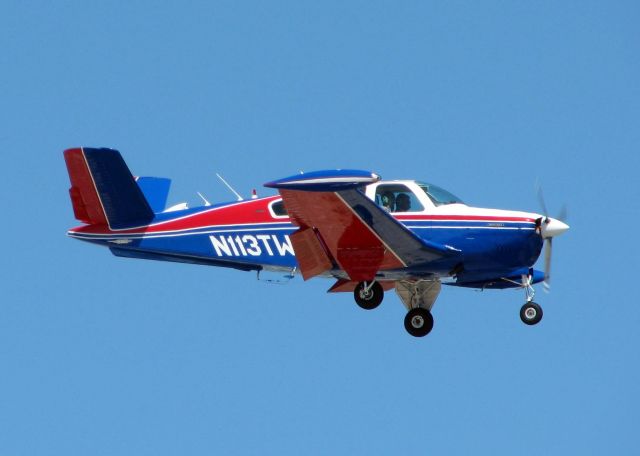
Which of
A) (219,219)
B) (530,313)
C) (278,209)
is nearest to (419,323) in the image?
(530,313)

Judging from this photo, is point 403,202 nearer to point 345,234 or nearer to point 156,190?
point 345,234

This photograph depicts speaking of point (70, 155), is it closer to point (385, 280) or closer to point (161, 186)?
point (161, 186)

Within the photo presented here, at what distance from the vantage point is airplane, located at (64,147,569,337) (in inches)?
901

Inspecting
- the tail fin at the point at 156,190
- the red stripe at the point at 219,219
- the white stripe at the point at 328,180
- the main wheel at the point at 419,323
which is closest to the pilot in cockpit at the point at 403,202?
the red stripe at the point at 219,219

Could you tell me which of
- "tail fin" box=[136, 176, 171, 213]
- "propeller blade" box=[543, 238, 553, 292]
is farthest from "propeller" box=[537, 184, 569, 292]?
"tail fin" box=[136, 176, 171, 213]

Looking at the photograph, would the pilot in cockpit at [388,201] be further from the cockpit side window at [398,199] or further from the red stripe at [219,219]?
the red stripe at [219,219]

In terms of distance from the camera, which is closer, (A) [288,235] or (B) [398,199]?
(B) [398,199]

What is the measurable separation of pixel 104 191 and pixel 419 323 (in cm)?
655

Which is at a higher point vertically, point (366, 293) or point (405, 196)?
point (405, 196)

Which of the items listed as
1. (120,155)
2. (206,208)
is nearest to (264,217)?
(206,208)

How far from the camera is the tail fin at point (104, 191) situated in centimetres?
2447

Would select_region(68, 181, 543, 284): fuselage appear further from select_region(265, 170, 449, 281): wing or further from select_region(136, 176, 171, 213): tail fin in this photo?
select_region(136, 176, 171, 213): tail fin

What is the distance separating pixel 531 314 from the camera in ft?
77.5

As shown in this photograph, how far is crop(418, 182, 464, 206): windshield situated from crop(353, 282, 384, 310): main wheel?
1958mm
